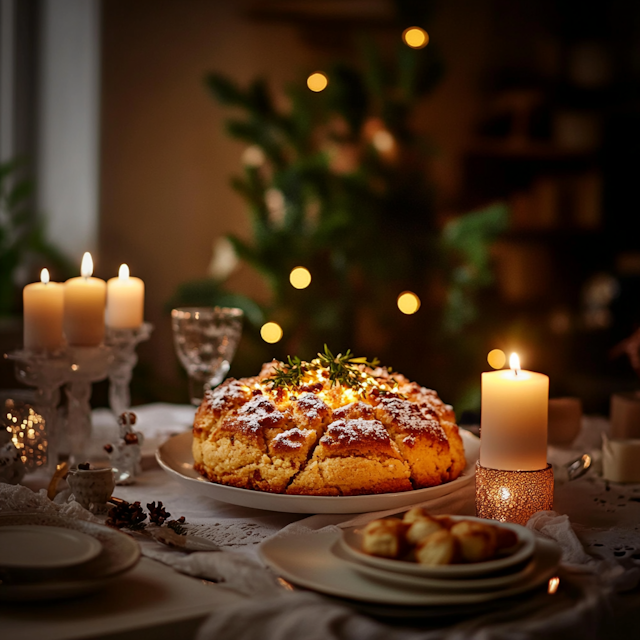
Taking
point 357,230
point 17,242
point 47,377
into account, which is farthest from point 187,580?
point 17,242

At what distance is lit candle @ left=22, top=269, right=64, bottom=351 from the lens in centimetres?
148

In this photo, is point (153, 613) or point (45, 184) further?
point (45, 184)

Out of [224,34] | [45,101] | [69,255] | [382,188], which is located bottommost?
[69,255]

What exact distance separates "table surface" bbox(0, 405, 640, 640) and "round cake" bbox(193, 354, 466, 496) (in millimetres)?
72

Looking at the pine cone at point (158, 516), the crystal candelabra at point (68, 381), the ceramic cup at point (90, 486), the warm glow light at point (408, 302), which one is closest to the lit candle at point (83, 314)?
the crystal candelabra at point (68, 381)

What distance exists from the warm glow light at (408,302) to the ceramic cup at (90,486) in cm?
189

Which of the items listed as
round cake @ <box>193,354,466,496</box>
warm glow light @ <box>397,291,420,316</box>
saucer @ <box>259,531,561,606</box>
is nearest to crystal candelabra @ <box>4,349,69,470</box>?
round cake @ <box>193,354,466,496</box>

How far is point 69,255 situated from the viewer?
150 inches

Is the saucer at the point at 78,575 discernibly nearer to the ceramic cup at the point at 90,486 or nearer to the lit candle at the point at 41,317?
the ceramic cup at the point at 90,486

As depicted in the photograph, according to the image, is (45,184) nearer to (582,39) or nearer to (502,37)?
(502,37)

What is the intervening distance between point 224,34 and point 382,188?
57.0 inches

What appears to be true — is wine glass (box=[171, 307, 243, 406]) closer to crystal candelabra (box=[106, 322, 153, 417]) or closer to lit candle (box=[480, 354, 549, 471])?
crystal candelabra (box=[106, 322, 153, 417])

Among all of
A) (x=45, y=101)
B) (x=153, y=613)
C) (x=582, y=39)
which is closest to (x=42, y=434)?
(x=153, y=613)

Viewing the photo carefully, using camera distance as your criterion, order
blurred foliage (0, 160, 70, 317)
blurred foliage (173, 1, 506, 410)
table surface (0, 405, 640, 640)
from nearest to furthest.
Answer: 1. table surface (0, 405, 640, 640)
2. blurred foliage (173, 1, 506, 410)
3. blurred foliage (0, 160, 70, 317)
